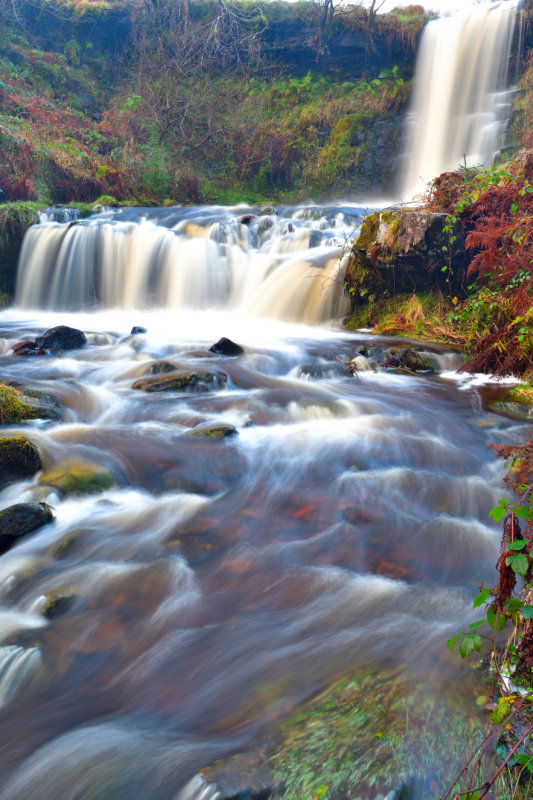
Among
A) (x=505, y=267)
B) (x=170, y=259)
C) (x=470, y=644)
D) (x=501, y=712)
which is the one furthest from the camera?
(x=170, y=259)

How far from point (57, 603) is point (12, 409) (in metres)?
2.88

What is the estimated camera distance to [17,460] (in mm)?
4168

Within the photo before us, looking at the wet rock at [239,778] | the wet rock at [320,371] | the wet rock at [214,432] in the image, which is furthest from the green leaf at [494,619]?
the wet rock at [320,371]

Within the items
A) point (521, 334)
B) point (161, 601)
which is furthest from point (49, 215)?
point (161, 601)

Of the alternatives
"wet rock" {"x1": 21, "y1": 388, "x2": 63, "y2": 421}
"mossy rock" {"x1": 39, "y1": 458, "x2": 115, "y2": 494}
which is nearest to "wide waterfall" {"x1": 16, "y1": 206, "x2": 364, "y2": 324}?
"wet rock" {"x1": 21, "y1": 388, "x2": 63, "y2": 421}

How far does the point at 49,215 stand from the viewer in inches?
508

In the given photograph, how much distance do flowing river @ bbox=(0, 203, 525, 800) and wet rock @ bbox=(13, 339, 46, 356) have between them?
158 millimetres

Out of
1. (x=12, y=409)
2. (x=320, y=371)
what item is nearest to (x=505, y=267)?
(x=320, y=371)

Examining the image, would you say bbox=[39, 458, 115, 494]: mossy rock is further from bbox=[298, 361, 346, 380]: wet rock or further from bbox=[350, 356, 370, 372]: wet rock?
bbox=[350, 356, 370, 372]: wet rock

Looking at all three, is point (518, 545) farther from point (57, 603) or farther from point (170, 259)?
point (170, 259)

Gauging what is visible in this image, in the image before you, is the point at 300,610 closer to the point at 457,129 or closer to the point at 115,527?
the point at 115,527

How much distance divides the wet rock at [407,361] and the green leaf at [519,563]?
5.70 m

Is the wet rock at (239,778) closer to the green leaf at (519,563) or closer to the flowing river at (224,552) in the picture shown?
the flowing river at (224,552)

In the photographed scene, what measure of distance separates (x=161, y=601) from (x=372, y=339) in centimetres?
635
